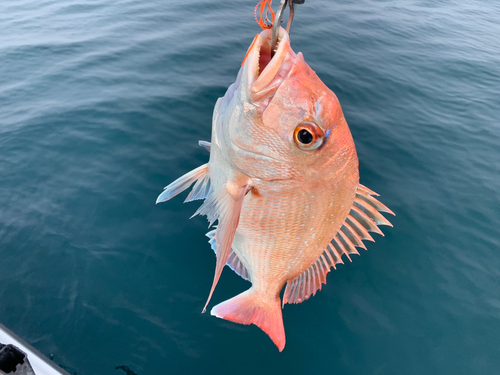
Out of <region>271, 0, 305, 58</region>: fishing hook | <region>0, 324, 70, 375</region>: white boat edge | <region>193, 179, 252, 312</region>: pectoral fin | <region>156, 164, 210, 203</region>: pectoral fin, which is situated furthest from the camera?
<region>0, 324, 70, 375</region>: white boat edge

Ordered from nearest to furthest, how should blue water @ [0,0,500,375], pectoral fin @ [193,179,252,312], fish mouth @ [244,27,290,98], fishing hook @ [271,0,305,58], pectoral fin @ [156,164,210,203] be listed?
fishing hook @ [271,0,305,58] → fish mouth @ [244,27,290,98] → pectoral fin @ [193,179,252,312] → pectoral fin @ [156,164,210,203] → blue water @ [0,0,500,375]

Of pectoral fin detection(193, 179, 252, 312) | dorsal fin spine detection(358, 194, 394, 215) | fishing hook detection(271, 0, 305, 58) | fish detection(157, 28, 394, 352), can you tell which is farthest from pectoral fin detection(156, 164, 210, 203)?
dorsal fin spine detection(358, 194, 394, 215)

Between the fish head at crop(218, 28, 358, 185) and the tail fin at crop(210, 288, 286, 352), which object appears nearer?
the fish head at crop(218, 28, 358, 185)

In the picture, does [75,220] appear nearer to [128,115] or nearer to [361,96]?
[128,115]

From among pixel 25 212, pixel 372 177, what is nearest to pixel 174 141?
pixel 25 212

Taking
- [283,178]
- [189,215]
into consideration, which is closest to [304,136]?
[283,178]

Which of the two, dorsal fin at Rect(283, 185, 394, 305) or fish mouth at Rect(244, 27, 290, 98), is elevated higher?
fish mouth at Rect(244, 27, 290, 98)

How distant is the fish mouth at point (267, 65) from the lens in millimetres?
1376

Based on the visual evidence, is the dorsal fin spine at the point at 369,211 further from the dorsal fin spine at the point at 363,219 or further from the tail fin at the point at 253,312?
the tail fin at the point at 253,312

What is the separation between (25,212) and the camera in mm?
3979

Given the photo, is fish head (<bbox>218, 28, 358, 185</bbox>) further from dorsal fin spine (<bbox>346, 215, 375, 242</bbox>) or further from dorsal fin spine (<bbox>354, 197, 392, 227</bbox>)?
dorsal fin spine (<bbox>346, 215, 375, 242</bbox>)

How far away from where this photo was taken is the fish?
4.80 feet

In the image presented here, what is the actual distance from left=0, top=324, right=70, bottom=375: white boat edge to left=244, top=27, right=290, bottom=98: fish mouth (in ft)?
9.82

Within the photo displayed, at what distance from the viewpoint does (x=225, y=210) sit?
1.62 meters
